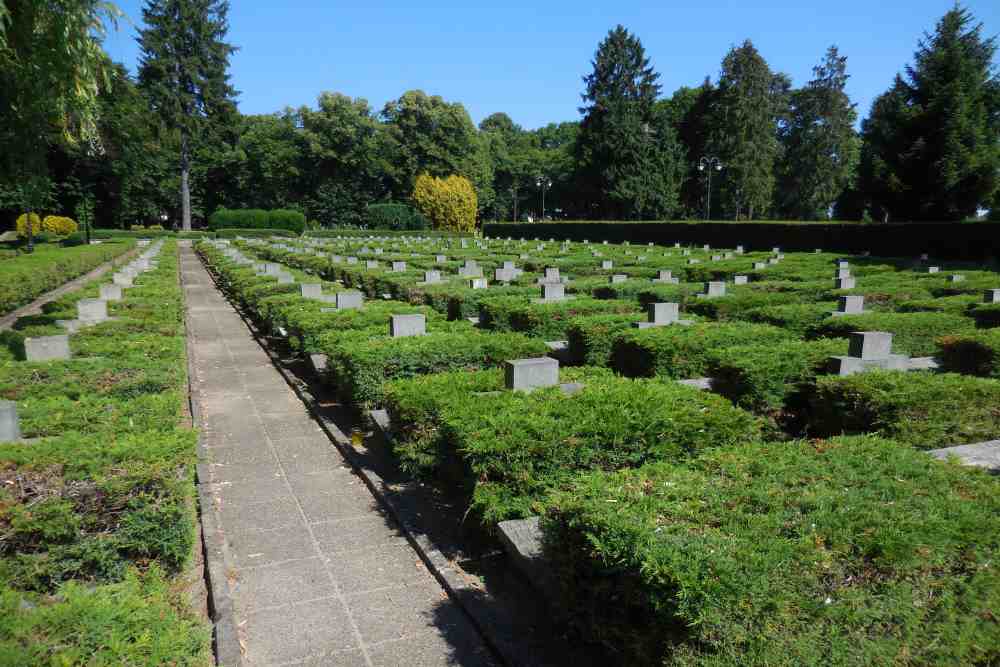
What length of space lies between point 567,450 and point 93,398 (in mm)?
3752

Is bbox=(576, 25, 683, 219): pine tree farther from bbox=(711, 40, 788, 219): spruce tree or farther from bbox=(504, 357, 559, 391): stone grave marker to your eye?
bbox=(504, 357, 559, 391): stone grave marker

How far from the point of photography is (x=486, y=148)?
70.6 meters

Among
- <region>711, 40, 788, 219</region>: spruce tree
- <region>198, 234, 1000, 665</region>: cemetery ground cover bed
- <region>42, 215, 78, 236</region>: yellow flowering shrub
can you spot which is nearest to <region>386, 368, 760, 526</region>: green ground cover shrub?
<region>198, 234, 1000, 665</region>: cemetery ground cover bed

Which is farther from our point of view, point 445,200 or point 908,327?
point 445,200

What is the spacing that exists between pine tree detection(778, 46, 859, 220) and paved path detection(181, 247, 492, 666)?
175 feet

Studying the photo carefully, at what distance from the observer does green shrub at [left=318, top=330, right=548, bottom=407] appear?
660 centimetres

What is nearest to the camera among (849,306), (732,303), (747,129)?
(849,306)

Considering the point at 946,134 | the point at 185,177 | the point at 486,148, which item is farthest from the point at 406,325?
the point at 486,148

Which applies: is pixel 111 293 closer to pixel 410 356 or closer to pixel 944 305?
pixel 410 356

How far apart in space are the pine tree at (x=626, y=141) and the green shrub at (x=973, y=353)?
150 feet

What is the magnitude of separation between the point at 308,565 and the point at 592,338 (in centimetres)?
498

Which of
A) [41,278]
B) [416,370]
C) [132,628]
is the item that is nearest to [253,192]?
[41,278]

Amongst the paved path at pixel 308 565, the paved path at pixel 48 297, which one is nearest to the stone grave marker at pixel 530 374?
the paved path at pixel 308 565

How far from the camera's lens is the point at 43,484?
11.6ft
